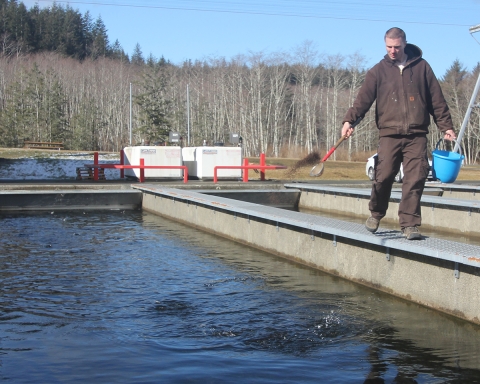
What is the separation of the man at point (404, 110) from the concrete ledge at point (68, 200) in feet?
47.3

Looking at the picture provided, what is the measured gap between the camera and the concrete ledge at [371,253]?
286 inches

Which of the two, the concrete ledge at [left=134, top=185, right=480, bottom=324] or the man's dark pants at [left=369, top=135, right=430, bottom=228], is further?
the man's dark pants at [left=369, top=135, right=430, bottom=228]

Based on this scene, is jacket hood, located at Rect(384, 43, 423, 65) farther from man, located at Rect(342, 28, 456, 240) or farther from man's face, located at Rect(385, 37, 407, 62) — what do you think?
man's face, located at Rect(385, 37, 407, 62)

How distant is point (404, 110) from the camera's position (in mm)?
7480

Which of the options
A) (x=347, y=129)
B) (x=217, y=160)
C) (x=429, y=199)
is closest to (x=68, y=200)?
(x=217, y=160)

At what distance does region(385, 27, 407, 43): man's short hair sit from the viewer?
295 inches

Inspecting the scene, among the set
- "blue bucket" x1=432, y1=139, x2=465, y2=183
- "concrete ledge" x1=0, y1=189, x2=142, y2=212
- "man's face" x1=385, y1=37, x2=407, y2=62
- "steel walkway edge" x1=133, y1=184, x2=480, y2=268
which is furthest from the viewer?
"concrete ledge" x1=0, y1=189, x2=142, y2=212

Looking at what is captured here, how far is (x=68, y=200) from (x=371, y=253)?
1357 centimetres

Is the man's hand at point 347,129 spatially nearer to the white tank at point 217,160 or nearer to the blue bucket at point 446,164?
the blue bucket at point 446,164

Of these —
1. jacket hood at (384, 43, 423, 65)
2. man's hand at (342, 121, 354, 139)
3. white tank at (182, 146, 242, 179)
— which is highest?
jacket hood at (384, 43, 423, 65)

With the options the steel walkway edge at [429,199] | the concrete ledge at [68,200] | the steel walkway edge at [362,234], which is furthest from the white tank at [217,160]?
the steel walkway edge at [362,234]

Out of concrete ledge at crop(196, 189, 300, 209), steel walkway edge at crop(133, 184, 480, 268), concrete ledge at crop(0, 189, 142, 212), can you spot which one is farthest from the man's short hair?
concrete ledge at crop(0, 189, 142, 212)

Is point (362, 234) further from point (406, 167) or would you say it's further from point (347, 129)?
point (347, 129)

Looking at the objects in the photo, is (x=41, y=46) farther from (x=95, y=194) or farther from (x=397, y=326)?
(x=397, y=326)
